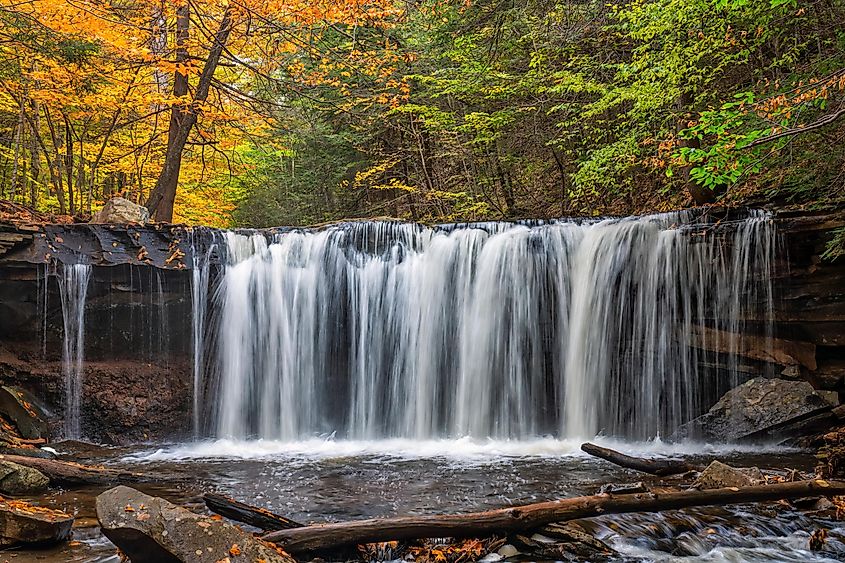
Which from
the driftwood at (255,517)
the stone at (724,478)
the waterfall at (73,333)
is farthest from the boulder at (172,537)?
the waterfall at (73,333)

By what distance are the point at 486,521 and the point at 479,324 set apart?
609cm

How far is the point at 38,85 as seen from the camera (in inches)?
480

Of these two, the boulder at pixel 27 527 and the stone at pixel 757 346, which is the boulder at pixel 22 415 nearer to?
the boulder at pixel 27 527

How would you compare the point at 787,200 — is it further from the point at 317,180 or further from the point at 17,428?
the point at 317,180

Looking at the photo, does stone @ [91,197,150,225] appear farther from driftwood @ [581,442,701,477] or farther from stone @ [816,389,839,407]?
stone @ [816,389,839,407]

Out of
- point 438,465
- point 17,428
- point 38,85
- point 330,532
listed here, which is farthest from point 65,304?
point 330,532

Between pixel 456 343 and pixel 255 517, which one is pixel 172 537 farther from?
pixel 456 343

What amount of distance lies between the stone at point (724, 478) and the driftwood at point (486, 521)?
2.50 feet

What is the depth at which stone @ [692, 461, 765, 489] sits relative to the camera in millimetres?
5309

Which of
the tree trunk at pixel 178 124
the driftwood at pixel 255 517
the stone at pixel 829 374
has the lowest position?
the driftwood at pixel 255 517

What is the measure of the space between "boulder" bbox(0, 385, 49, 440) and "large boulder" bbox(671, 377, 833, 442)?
29.6 feet

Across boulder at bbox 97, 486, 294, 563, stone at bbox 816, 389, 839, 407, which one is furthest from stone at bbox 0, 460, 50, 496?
stone at bbox 816, 389, 839, 407

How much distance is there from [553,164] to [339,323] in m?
8.49

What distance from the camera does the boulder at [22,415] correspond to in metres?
8.88
